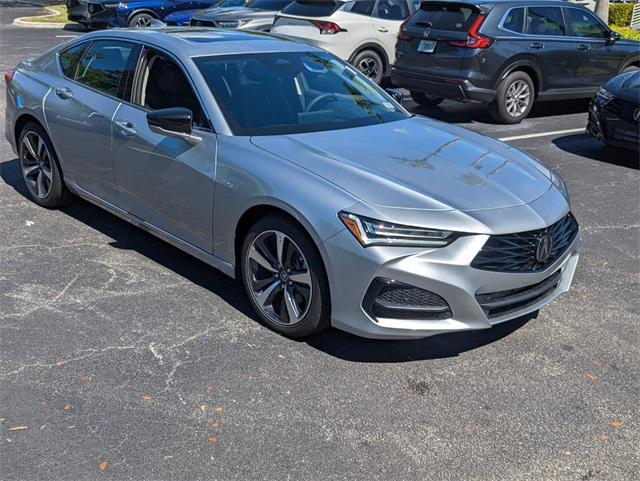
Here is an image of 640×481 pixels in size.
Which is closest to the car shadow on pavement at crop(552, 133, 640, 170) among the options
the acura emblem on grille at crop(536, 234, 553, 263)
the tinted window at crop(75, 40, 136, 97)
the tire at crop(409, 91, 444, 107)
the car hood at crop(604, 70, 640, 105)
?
the car hood at crop(604, 70, 640, 105)

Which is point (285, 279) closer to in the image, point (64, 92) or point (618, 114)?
point (64, 92)

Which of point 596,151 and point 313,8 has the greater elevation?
point 313,8

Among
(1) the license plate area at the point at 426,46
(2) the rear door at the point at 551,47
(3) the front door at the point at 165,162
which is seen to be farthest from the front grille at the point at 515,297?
(2) the rear door at the point at 551,47

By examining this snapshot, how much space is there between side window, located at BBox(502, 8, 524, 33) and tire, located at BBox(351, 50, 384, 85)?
292 cm

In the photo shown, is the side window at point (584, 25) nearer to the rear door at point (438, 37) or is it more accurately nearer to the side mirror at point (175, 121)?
the rear door at point (438, 37)

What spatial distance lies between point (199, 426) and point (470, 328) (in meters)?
1.43

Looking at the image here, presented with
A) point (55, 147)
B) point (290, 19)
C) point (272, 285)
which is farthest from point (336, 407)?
point (290, 19)

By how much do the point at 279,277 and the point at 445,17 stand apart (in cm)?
699

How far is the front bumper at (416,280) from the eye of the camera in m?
3.65

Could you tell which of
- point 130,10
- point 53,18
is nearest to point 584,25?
point 130,10

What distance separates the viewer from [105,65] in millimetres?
5547

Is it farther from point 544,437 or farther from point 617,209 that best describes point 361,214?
point 617,209

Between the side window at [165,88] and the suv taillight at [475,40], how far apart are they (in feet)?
18.7

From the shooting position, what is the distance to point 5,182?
6941mm
